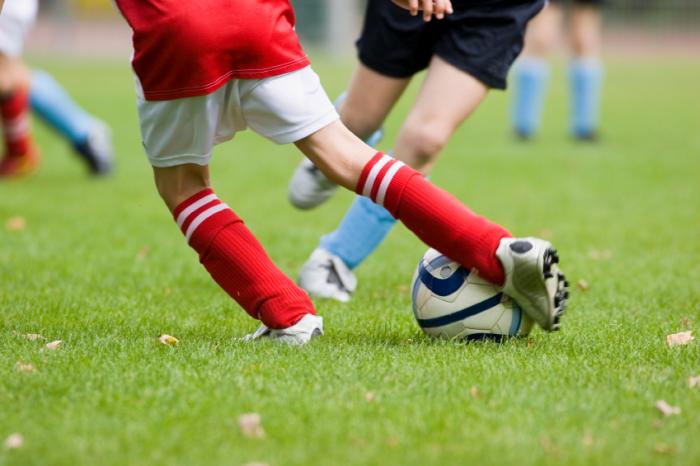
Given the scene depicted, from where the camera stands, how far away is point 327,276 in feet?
12.8

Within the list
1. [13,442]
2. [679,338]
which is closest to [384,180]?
[679,338]

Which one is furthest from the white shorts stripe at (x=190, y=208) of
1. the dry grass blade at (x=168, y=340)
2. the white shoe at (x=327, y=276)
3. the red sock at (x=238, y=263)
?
the white shoe at (x=327, y=276)

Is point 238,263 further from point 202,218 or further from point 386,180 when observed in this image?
point 386,180

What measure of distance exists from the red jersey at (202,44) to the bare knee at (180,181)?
317 millimetres

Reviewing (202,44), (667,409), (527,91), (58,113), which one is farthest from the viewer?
(527,91)

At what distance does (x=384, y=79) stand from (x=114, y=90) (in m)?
11.1

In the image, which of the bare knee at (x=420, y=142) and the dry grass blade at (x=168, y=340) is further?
the bare knee at (x=420, y=142)

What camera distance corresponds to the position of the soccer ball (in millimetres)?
2902

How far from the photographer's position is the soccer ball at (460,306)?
2.90m

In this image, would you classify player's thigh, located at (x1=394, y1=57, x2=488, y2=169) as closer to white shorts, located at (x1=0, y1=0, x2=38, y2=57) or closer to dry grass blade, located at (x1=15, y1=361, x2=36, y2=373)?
dry grass blade, located at (x1=15, y1=361, x2=36, y2=373)

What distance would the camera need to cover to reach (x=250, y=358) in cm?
276

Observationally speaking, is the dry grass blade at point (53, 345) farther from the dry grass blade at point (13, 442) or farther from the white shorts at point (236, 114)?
the dry grass blade at point (13, 442)

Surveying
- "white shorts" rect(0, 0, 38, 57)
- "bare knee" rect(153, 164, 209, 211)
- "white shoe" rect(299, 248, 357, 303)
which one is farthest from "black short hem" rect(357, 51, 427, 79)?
"white shorts" rect(0, 0, 38, 57)

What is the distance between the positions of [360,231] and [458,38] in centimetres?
82
